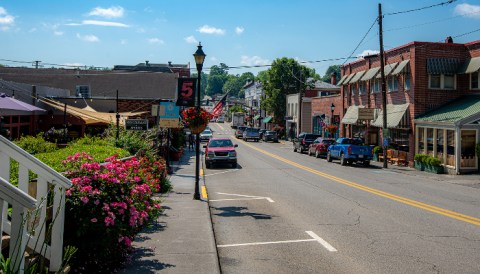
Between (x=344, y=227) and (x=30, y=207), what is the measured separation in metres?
7.78

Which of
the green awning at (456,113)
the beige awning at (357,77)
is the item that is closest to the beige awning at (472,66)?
the green awning at (456,113)

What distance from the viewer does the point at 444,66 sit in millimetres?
30469

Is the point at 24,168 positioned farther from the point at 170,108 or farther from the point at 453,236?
the point at 170,108

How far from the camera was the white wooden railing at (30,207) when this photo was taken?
4.44 metres

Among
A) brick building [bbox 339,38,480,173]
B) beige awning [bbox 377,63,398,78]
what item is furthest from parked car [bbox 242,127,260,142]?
beige awning [bbox 377,63,398,78]

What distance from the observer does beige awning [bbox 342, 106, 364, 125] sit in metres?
40.8

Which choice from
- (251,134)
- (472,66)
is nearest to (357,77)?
(472,66)

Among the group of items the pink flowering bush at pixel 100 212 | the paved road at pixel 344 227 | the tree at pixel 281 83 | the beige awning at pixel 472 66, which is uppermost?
the tree at pixel 281 83

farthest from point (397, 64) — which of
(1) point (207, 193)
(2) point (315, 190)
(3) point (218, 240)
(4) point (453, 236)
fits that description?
(3) point (218, 240)

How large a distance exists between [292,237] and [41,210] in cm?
559

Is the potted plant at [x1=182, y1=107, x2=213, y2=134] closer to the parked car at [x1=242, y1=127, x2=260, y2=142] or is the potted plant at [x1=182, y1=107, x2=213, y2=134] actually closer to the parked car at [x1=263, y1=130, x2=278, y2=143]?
the parked car at [x1=242, y1=127, x2=260, y2=142]

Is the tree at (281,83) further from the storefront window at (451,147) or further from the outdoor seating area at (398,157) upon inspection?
the storefront window at (451,147)

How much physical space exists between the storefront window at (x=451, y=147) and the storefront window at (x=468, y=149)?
1.70 feet

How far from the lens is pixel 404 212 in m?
12.8
